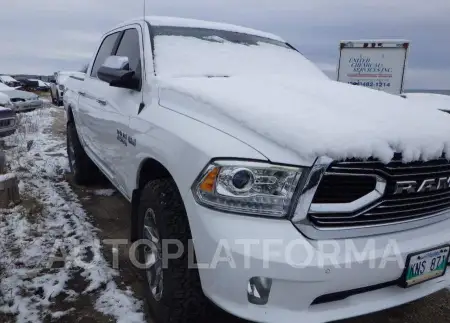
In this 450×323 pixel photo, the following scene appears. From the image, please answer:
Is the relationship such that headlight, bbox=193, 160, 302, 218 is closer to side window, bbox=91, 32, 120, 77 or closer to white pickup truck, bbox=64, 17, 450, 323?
white pickup truck, bbox=64, 17, 450, 323

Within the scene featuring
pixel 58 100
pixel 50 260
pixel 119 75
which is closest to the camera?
pixel 119 75

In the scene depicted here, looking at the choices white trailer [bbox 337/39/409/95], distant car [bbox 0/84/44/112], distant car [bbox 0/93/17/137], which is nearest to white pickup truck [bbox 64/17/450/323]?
distant car [bbox 0/93/17/137]

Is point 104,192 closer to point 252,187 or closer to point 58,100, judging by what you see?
point 252,187

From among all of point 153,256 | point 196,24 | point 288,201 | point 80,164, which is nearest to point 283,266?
point 288,201

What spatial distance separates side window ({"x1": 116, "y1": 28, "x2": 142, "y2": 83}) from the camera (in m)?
2.93

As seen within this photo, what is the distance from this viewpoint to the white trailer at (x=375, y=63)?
11.9 m

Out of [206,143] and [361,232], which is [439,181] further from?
[206,143]

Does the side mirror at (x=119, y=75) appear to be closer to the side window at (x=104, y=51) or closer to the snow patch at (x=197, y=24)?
the snow patch at (x=197, y=24)

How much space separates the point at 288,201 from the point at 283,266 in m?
0.26

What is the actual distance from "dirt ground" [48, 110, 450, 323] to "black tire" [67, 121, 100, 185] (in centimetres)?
14

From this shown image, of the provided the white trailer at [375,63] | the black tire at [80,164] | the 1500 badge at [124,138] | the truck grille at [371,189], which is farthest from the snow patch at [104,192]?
the white trailer at [375,63]

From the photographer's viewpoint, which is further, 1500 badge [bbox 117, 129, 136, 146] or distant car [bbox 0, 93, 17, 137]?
distant car [bbox 0, 93, 17, 137]

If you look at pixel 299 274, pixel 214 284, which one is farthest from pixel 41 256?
pixel 299 274

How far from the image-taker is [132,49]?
3.20 m
